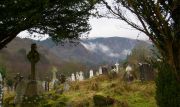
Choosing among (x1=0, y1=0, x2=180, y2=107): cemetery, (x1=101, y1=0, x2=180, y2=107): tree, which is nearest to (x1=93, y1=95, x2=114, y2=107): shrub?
(x1=0, y1=0, x2=180, y2=107): cemetery

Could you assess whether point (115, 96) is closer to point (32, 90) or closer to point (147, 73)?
point (32, 90)

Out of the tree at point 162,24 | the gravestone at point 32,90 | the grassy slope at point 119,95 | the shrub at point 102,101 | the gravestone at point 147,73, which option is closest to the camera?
the tree at point 162,24

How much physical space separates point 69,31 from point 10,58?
146548 millimetres

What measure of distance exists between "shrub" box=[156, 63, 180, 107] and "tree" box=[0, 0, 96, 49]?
335 inches

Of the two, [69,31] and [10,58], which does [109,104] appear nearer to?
[69,31]

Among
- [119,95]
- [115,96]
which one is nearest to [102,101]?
[115,96]

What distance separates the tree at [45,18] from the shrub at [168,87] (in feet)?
27.9

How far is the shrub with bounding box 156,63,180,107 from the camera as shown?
1362 centimetres

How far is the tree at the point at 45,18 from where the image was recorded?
2380cm

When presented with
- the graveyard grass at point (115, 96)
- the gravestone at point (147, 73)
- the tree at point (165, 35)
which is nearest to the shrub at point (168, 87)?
the tree at point (165, 35)

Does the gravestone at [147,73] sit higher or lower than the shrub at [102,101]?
higher

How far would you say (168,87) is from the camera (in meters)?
13.7

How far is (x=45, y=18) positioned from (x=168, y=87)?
585 inches

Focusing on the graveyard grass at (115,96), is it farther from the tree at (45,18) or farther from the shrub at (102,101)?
the tree at (45,18)
